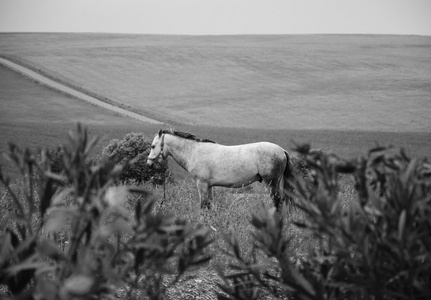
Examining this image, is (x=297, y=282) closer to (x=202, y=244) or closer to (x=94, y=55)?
(x=202, y=244)

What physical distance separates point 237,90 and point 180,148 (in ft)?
138

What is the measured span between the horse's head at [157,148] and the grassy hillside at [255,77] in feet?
102

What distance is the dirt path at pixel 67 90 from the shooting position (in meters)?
43.9

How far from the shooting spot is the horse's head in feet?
32.4

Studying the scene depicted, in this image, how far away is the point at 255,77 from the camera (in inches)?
2213

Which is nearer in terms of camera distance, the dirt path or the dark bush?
the dark bush

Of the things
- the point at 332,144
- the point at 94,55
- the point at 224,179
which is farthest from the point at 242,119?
the point at 224,179

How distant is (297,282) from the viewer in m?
1.78

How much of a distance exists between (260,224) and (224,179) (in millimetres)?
7739

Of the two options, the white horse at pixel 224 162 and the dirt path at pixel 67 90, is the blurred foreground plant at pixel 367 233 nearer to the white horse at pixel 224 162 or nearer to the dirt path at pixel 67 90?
the white horse at pixel 224 162

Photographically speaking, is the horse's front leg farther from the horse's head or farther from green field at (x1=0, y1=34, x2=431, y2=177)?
green field at (x1=0, y1=34, x2=431, y2=177)

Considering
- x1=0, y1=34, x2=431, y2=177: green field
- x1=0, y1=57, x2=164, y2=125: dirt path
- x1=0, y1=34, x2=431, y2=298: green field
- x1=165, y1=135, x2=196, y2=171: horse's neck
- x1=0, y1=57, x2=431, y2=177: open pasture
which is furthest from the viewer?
x1=0, y1=57, x2=164, y2=125: dirt path

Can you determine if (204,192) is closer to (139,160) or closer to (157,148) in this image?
(157,148)

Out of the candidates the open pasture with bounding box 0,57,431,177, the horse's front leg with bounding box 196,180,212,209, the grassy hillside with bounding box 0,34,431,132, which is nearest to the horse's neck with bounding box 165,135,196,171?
the horse's front leg with bounding box 196,180,212,209
